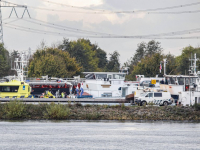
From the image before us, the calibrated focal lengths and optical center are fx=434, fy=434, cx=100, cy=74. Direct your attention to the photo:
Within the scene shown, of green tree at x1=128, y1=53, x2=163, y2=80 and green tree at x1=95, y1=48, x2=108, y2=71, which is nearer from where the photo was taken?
green tree at x1=128, y1=53, x2=163, y2=80

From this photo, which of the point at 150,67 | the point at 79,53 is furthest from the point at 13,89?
the point at 79,53

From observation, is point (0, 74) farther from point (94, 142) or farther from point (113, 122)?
point (94, 142)

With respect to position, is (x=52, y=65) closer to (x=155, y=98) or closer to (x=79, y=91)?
(x=79, y=91)

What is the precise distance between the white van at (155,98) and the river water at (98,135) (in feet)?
21.3

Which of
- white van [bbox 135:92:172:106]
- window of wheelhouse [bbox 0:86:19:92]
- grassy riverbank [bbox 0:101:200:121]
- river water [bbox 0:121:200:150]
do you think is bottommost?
river water [bbox 0:121:200:150]

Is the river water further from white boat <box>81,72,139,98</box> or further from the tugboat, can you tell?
white boat <box>81,72,139,98</box>

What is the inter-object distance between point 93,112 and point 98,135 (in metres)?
12.5

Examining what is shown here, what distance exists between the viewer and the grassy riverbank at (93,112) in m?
50.8

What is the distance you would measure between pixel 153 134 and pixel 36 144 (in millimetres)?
11964

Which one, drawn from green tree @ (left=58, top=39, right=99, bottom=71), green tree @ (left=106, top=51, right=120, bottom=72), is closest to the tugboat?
green tree @ (left=58, top=39, right=99, bottom=71)

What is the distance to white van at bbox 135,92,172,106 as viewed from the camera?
56.1m

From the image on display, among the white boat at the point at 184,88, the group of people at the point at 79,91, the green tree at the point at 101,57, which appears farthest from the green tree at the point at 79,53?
the white boat at the point at 184,88

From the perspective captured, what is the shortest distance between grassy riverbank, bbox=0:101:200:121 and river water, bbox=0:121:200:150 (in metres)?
2.60

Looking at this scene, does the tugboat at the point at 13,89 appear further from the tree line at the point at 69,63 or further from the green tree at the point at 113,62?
the green tree at the point at 113,62
